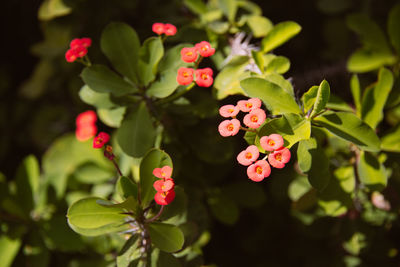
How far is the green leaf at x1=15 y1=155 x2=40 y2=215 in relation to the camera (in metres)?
1.75

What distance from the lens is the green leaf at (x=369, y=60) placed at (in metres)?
1.62

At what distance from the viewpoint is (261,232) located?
6.86 feet

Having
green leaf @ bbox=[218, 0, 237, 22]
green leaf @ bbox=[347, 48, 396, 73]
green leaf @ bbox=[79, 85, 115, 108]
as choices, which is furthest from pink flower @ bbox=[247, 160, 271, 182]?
green leaf @ bbox=[347, 48, 396, 73]

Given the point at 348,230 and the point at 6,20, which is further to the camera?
the point at 6,20

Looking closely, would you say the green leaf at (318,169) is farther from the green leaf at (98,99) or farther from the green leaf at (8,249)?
the green leaf at (8,249)

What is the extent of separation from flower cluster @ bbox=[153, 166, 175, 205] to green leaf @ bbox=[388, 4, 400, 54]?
3.96 ft

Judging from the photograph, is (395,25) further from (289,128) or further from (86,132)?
(86,132)

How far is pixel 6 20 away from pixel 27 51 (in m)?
0.25

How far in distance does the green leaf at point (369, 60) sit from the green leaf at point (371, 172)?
1.84 feet

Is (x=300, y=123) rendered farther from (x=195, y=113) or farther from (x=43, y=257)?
(x=43, y=257)

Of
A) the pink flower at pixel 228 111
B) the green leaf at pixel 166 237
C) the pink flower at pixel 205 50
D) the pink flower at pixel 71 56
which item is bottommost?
the green leaf at pixel 166 237

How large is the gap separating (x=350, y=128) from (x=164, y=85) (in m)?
0.62

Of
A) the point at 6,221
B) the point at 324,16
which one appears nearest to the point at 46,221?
the point at 6,221

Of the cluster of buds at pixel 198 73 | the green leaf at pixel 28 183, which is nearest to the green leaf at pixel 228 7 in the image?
the cluster of buds at pixel 198 73
